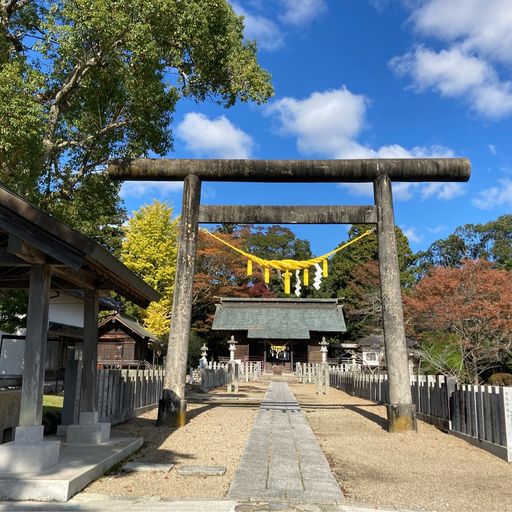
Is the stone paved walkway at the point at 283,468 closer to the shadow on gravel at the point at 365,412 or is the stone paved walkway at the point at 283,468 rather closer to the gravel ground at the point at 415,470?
the gravel ground at the point at 415,470

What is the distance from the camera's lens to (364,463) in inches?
251

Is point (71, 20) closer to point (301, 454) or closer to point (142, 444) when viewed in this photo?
point (142, 444)

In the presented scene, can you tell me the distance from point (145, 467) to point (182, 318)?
3911 mm

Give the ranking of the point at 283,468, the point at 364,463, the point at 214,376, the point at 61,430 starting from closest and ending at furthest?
the point at 283,468 < the point at 364,463 < the point at 61,430 < the point at 214,376

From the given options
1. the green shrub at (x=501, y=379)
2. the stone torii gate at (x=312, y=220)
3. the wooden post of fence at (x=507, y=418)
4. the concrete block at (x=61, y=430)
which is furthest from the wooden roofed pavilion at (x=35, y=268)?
the green shrub at (x=501, y=379)

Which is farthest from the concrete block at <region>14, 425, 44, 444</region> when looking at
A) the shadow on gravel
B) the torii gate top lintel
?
the shadow on gravel

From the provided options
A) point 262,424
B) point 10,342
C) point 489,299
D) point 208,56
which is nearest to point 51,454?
point 262,424

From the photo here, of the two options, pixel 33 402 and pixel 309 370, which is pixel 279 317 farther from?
pixel 33 402

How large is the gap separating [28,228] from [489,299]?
1854 cm

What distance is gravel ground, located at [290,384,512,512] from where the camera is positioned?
465cm

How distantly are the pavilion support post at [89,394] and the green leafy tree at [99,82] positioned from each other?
3612 mm

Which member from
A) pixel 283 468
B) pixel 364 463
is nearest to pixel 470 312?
pixel 364 463

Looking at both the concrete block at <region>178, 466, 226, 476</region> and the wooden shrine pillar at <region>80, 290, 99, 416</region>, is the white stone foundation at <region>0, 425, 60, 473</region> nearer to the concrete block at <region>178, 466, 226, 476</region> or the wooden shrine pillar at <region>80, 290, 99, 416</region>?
the concrete block at <region>178, 466, 226, 476</region>

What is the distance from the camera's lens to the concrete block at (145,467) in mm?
5492
